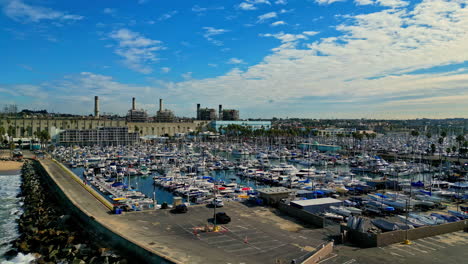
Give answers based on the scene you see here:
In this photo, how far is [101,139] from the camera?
401 ft

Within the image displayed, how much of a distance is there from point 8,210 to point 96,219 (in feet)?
67.5

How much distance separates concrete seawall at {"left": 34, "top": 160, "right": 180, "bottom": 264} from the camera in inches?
717

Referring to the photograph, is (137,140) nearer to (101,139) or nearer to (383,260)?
(101,139)

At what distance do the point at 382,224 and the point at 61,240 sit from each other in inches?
959

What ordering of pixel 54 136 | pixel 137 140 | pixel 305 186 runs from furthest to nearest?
pixel 137 140, pixel 54 136, pixel 305 186

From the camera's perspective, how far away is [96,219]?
25000 mm

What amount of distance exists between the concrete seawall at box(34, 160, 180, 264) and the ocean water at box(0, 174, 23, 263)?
4.72 meters

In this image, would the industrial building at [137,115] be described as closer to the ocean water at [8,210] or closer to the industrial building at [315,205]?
the ocean water at [8,210]

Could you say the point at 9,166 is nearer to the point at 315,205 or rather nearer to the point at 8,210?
the point at 8,210

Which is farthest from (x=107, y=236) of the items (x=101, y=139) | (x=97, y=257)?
(x=101, y=139)

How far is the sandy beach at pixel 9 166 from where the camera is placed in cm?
6945

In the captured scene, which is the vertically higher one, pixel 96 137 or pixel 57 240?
pixel 96 137

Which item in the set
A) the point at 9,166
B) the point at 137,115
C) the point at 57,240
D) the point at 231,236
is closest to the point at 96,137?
the point at 9,166

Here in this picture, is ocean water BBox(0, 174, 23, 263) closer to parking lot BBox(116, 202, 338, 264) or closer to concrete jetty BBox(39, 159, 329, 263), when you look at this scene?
concrete jetty BBox(39, 159, 329, 263)
